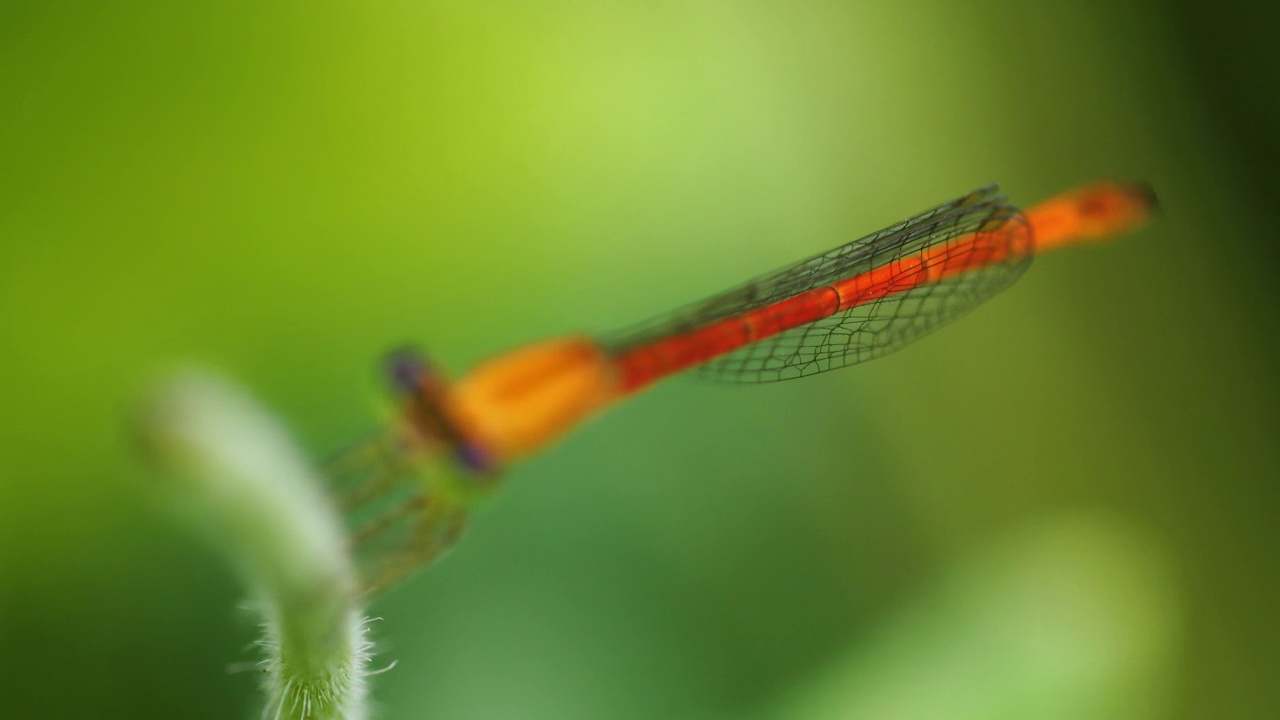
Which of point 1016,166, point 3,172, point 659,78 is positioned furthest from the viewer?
point 1016,166

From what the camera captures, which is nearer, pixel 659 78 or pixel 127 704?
pixel 127 704

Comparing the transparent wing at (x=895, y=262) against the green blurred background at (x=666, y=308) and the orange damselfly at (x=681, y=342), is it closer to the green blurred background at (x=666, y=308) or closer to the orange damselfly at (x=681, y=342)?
the orange damselfly at (x=681, y=342)

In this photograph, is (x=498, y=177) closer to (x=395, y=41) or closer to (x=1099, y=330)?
(x=395, y=41)

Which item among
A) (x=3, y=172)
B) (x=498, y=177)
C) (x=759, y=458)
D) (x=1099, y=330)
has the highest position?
(x=3, y=172)

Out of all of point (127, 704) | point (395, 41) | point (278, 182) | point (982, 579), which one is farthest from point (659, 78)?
point (127, 704)

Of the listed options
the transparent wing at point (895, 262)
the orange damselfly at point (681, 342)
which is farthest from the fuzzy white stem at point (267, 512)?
the transparent wing at point (895, 262)

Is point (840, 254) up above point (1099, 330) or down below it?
above

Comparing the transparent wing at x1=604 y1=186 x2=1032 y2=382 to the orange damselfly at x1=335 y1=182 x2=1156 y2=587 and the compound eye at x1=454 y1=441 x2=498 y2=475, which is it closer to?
the orange damselfly at x1=335 y1=182 x2=1156 y2=587
